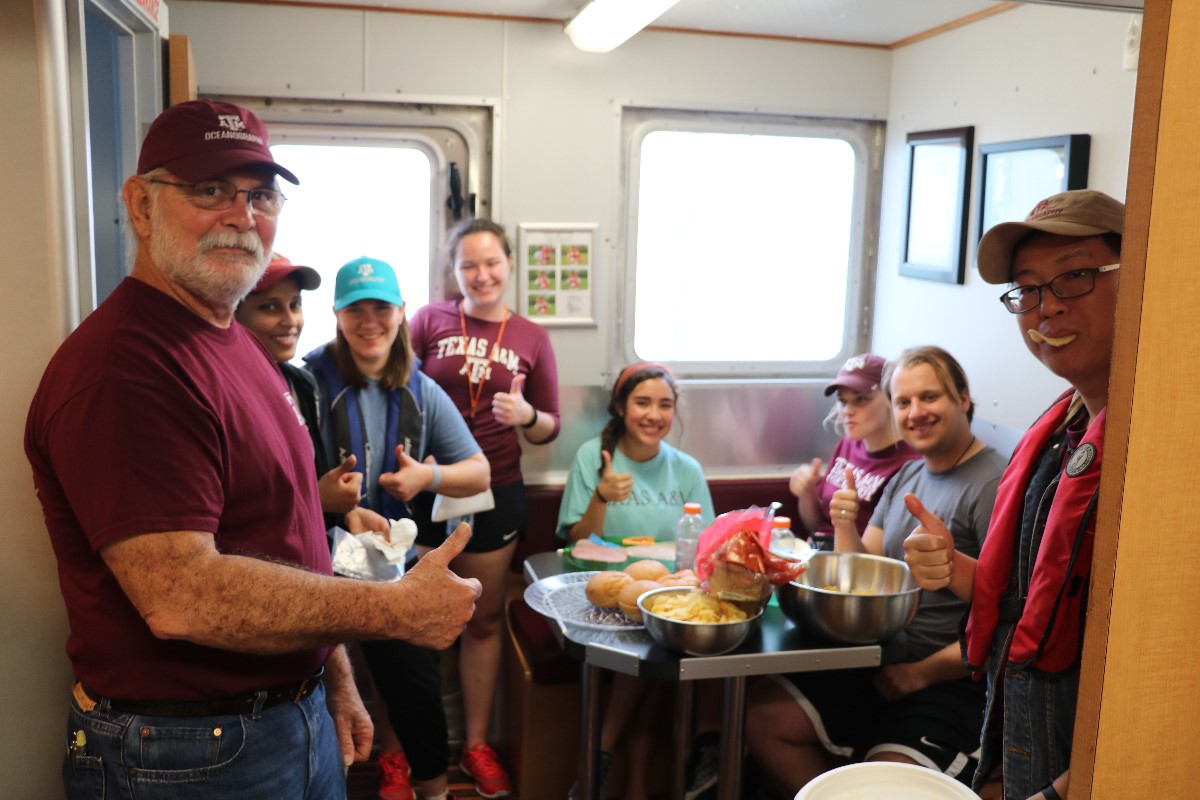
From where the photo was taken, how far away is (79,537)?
68.1 inches

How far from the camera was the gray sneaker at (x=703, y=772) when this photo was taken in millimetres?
3668

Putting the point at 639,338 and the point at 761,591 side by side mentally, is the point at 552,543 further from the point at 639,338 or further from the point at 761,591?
the point at 761,591

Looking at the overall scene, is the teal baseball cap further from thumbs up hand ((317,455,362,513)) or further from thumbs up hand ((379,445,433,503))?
thumbs up hand ((317,455,362,513))

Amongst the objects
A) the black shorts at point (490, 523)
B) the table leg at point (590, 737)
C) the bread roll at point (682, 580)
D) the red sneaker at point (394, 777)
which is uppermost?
the bread roll at point (682, 580)

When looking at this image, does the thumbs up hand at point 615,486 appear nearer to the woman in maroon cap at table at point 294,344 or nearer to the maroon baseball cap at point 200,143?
the woman in maroon cap at table at point 294,344

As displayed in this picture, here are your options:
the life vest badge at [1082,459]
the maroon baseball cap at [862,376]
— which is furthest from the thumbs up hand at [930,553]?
the maroon baseball cap at [862,376]

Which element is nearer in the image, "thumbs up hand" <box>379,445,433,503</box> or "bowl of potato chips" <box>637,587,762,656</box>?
"bowl of potato chips" <box>637,587,762,656</box>

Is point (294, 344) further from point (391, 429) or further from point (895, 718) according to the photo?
point (895, 718)

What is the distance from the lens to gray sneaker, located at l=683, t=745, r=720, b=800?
3.67 meters

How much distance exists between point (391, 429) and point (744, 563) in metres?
1.28

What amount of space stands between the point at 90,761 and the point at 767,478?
357cm

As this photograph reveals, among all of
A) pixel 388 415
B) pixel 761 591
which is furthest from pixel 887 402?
pixel 388 415

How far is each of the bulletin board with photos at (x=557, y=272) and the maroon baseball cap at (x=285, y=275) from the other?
1.57m

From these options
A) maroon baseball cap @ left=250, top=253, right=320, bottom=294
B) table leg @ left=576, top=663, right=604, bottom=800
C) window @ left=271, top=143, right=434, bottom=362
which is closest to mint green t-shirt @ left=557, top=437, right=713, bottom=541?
table leg @ left=576, top=663, right=604, bottom=800
